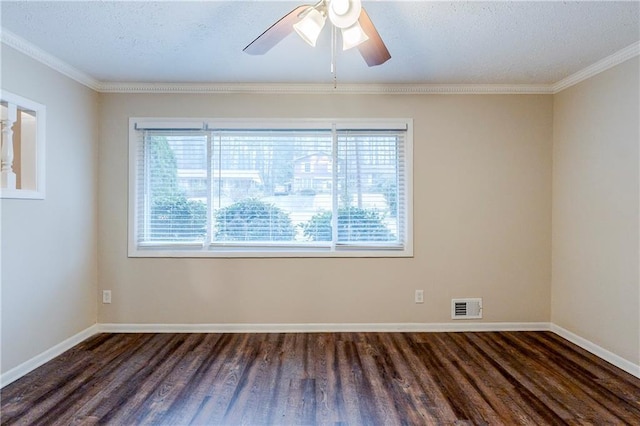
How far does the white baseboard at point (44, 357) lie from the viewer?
234cm

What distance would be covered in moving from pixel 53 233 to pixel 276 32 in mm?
Answer: 2488

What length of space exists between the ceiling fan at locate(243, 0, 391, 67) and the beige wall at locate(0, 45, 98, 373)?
200cm

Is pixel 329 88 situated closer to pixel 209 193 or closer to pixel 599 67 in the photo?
pixel 209 193

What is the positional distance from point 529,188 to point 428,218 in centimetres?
106

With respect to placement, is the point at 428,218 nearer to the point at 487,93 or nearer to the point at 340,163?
the point at 340,163

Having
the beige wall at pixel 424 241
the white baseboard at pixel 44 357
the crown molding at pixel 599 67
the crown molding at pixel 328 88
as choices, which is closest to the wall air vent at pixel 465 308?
the beige wall at pixel 424 241

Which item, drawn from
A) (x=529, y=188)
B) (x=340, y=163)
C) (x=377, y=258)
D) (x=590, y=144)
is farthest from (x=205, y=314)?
(x=590, y=144)

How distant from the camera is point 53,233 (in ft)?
9.04

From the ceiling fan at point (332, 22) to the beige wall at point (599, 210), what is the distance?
7.18 feet

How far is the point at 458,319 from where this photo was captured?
3332 mm

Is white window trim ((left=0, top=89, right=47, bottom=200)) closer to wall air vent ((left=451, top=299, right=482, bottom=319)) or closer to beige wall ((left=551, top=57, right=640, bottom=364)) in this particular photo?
wall air vent ((left=451, top=299, right=482, bottom=319))

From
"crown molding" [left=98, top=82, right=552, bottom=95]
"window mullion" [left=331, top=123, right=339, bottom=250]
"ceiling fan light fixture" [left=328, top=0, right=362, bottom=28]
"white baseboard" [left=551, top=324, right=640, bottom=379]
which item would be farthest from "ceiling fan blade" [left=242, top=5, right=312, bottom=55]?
"white baseboard" [left=551, top=324, right=640, bottom=379]

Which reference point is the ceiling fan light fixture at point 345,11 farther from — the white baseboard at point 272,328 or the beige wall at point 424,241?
the white baseboard at point 272,328

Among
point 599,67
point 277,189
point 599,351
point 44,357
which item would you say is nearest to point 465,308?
point 599,351
